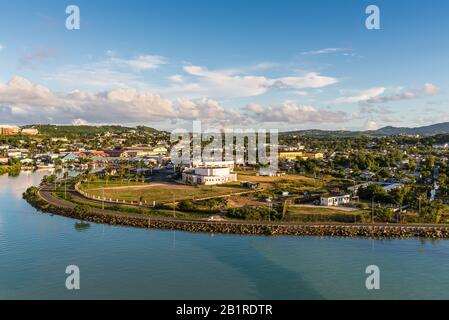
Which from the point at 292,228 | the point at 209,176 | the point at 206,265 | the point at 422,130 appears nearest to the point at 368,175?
the point at 209,176

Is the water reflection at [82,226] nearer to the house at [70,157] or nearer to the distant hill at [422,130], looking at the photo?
the house at [70,157]

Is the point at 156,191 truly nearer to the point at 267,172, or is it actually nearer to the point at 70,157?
the point at 267,172

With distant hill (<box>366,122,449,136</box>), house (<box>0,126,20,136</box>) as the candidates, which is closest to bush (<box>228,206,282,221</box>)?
house (<box>0,126,20,136</box>)

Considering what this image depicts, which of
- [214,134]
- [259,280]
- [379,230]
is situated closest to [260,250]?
[259,280]

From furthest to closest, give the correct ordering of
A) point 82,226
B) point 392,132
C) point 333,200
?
point 392,132 < point 333,200 < point 82,226

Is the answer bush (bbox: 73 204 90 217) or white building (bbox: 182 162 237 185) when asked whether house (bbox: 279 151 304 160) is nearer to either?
white building (bbox: 182 162 237 185)
